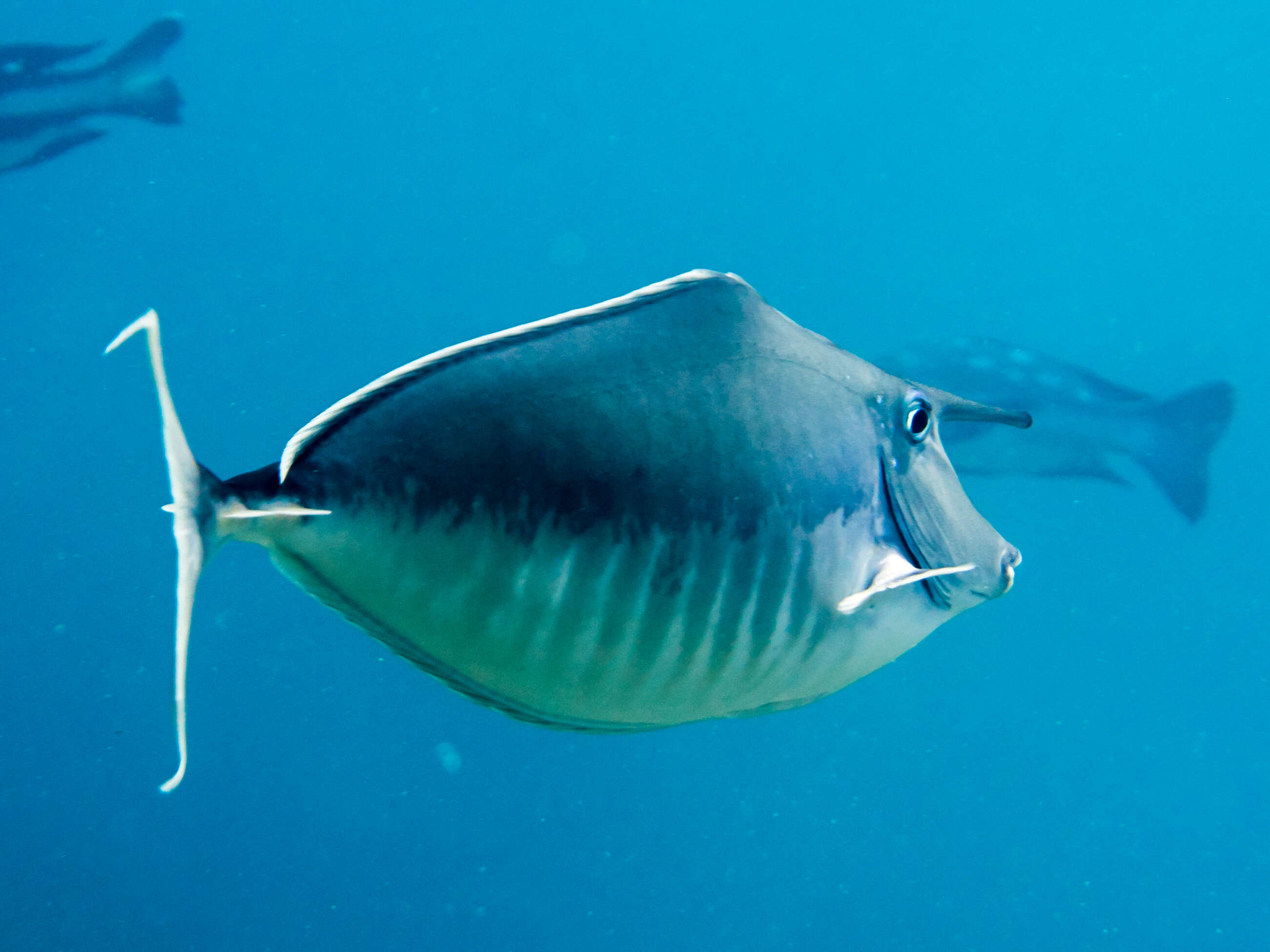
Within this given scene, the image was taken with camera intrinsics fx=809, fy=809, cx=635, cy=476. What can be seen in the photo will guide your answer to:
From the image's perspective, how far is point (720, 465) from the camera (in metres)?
0.93

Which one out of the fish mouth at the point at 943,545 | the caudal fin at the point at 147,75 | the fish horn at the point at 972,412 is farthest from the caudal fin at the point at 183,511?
the caudal fin at the point at 147,75

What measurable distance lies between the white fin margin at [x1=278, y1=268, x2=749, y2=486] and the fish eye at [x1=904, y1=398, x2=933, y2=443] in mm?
362

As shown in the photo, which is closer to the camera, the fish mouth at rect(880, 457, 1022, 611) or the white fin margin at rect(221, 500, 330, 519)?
the white fin margin at rect(221, 500, 330, 519)

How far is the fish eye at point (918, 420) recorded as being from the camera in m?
1.14

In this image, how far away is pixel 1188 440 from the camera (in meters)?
7.26

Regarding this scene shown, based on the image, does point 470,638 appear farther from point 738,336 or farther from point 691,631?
point 738,336

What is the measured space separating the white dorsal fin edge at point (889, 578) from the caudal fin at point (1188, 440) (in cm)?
751

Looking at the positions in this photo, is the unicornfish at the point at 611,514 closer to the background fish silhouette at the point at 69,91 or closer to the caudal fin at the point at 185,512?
the caudal fin at the point at 185,512

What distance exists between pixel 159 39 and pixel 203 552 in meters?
8.13

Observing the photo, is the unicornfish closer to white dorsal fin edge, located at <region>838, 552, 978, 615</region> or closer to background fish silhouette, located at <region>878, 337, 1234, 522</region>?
white dorsal fin edge, located at <region>838, 552, 978, 615</region>

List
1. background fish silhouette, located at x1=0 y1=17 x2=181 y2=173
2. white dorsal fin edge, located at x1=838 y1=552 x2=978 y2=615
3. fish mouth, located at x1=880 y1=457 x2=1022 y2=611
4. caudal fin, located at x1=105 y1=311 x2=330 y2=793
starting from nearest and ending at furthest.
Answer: caudal fin, located at x1=105 y1=311 x2=330 y2=793
white dorsal fin edge, located at x1=838 y1=552 x2=978 y2=615
fish mouth, located at x1=880 y1=457 x2=1022 y2=611
background fish silhouette, located at x1=0 y1=17 x2=181 y2=173

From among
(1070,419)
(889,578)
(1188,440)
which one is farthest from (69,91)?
(1188,440)

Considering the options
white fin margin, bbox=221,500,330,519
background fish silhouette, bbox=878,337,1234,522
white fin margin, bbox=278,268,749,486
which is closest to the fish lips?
white fin margin, bbox=278,268,749,486

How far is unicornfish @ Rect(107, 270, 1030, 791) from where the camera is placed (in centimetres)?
79
